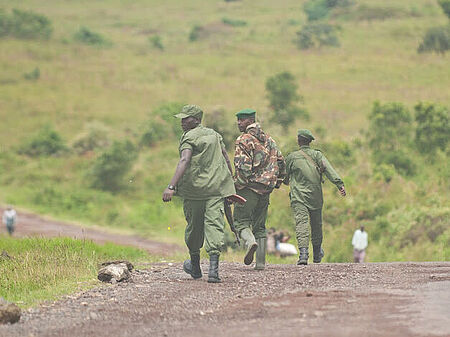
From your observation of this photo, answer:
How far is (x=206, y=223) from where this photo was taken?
8133mm

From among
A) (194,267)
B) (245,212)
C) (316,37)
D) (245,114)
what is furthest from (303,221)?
(316,37)

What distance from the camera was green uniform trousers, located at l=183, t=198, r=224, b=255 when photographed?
8.07 metres

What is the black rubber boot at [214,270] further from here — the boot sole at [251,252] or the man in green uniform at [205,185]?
the boot sole at [251,252]

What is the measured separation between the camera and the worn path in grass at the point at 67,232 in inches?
890

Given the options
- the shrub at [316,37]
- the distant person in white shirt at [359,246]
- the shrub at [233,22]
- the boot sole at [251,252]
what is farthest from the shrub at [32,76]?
the boot sole at [251,252]

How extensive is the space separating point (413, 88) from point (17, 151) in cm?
1933

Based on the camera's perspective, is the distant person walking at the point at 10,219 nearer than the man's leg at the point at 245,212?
No

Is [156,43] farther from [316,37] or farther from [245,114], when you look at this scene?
[245,114]

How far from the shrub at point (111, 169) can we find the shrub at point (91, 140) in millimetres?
4180

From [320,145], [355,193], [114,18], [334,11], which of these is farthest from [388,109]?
[114,18]

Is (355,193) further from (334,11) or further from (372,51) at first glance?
(334,11)

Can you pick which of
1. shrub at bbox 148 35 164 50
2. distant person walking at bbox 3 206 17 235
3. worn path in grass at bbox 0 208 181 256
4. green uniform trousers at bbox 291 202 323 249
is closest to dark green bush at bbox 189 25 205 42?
shrub at bbox 148 35 164 50

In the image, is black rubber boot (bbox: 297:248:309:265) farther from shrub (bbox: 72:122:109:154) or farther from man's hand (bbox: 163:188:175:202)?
shrub (bbox: 72:122:109:154)

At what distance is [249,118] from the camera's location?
939cm
